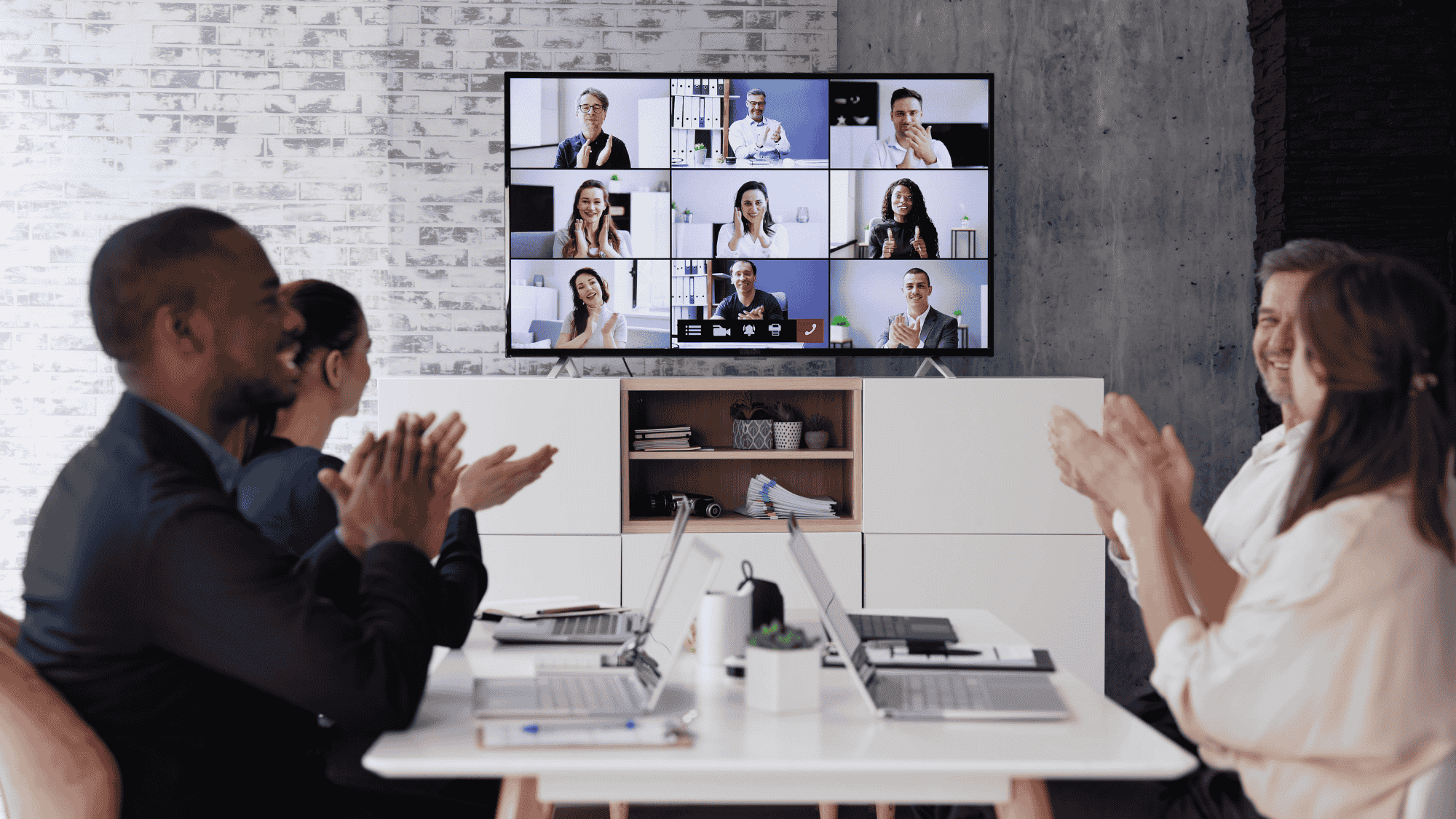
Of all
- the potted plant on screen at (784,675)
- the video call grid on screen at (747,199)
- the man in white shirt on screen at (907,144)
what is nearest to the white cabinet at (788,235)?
the video call grid on screen at (747,199)

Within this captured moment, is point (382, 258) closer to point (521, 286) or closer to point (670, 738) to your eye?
point (521, 286)

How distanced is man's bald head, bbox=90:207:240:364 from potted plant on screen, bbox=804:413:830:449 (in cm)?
236

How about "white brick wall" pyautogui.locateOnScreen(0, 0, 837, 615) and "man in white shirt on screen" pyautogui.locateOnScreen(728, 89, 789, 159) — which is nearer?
"man in white shirt on screen" pyautogui.locateOnScreen(728, 89, 789, 159)

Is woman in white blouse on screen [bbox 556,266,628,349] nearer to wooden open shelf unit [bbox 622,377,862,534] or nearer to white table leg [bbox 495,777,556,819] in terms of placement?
wooden open shelf unit [bbox 622,377,862,534]

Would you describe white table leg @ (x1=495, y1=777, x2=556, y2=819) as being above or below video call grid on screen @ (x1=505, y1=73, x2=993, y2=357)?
below

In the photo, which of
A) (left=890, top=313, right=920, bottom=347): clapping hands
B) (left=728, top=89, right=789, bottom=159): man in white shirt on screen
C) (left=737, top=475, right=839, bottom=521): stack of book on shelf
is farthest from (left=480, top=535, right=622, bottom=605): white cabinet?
(left=728, top=89, right=789, bottom=159): man in white shirt on screen

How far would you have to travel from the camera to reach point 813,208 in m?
3.26

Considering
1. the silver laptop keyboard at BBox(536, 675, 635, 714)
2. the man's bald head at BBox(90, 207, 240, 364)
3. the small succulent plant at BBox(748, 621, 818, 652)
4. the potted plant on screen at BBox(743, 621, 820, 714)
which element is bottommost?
the silver laptop keyboard at BBox(536, 675, 635, 714)

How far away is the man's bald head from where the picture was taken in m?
1.19

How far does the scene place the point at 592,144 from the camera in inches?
128

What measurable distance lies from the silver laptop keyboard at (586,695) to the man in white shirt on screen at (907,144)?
223 centimetres

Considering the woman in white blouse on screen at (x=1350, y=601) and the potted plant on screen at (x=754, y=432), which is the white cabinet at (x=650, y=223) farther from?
the woman in white blouse on screen at (x=1350, y=601)

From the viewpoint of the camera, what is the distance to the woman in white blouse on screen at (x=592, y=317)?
327 centimetres

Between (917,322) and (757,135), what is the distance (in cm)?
80
